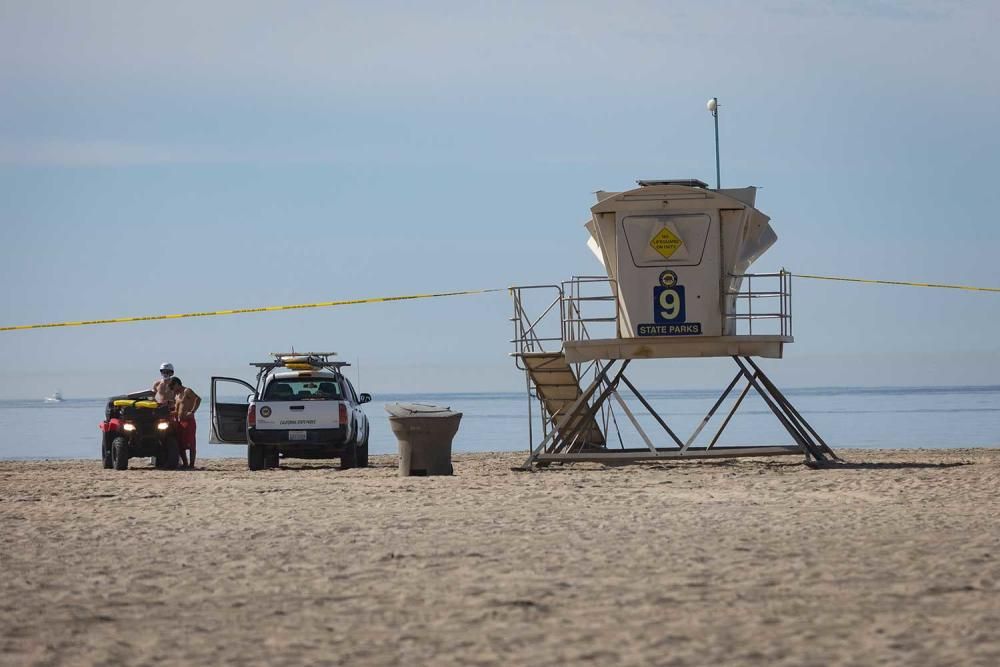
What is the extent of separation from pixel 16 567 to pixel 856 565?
598 centimetres

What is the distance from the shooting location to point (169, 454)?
75.4ft

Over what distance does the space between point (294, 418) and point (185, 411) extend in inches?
73.4

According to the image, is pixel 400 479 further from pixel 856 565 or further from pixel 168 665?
pixel 168 665

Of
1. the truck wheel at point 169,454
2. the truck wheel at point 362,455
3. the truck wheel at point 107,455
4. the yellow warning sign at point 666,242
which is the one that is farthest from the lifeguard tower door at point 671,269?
the truck wheel at point 107,455

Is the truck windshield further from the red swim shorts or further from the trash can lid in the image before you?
the trash can lid

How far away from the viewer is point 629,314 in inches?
840

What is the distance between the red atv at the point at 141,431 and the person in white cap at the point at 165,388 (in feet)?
0.50

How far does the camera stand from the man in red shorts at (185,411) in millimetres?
22750

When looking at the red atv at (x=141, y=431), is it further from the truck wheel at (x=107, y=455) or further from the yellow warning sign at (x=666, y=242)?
the yellow warning sign at (x=666, y=242)

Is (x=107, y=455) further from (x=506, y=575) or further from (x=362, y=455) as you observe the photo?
(x=506, y=575)

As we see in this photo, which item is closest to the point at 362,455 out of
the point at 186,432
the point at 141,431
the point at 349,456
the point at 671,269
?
the point at 349,456

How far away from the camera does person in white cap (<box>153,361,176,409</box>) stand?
75.2ft

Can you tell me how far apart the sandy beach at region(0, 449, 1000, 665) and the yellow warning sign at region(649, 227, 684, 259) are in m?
4.98

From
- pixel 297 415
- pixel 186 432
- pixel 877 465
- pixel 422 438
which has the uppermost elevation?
pixel 297 415
